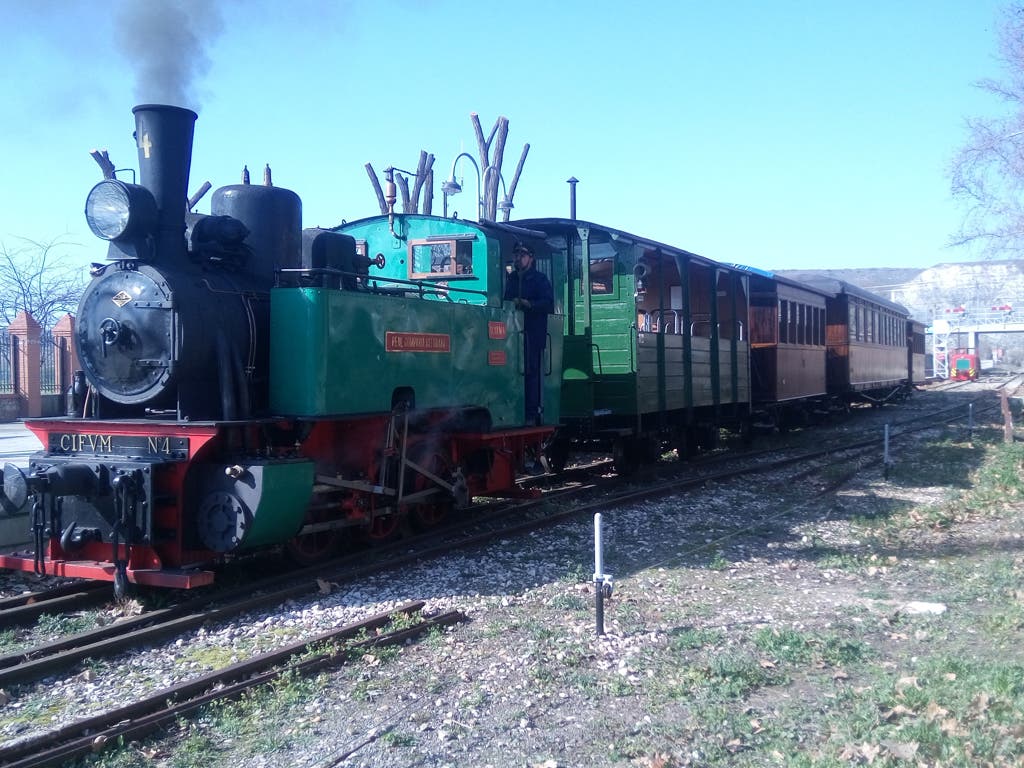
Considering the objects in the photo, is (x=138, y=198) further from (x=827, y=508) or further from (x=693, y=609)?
(x=827, y=508)

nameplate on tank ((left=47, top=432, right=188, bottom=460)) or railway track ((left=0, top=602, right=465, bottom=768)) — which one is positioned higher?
nameplate on tank ((left=47, top=432, right=188, bottom=460))

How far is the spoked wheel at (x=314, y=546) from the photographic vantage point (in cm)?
703

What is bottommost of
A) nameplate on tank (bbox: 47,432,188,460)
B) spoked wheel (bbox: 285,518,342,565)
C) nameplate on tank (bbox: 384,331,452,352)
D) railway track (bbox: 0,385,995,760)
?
railway track (bbox: 0,385,995,760)

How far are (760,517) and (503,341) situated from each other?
10.8 ft

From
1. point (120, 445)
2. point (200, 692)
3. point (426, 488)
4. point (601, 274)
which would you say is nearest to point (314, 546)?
point (426, 488)

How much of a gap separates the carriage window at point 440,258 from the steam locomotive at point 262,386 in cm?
2

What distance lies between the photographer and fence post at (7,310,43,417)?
18.8 metres

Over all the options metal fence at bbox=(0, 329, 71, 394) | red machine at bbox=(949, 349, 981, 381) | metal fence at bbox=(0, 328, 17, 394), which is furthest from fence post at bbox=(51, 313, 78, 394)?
red machine at bbox=(949, 349, 981, 381)

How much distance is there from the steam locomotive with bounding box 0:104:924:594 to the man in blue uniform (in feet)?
0.42

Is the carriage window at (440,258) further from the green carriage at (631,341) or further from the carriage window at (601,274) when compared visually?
the carriage window at (601,274)

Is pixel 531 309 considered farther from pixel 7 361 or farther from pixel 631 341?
pixel 7 361

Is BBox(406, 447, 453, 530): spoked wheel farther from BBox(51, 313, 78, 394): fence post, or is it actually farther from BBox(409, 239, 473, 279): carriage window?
BBox(51, 313, 78, 394): fence post

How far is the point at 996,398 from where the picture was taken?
31109 millimetres

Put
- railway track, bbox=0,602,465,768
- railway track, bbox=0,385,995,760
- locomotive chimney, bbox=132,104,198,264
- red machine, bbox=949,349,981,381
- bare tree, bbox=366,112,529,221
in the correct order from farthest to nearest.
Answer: red machine, bbox=949,349,981,381 < bare tree, bbox=366,112,529,221 < locomotive chimney, bbox=132,104,198,264 < railway track, bbox=0,385,995,760 < railway track, bbox=0,602,465,768
